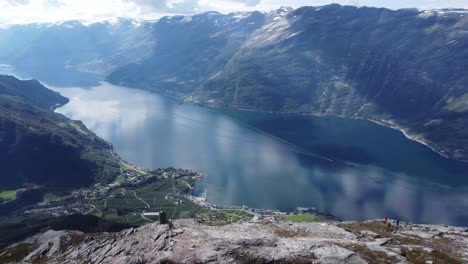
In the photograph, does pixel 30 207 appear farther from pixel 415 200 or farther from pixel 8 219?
pixel 415 200

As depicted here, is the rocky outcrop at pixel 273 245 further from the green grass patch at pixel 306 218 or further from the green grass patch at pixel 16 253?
the green grass patch at pixel 306 218

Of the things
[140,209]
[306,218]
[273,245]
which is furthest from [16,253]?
[306,218]

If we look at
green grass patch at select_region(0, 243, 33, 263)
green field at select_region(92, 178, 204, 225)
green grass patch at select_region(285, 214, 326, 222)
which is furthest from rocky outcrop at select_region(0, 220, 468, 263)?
green field at select_region(92, 178, 204, 225)

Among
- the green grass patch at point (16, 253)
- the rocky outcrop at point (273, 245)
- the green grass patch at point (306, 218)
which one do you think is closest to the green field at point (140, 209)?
the green grass patch at point (306, 218)

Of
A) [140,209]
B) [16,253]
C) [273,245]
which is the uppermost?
[273,245]

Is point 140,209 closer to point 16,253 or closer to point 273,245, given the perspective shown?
point 16,253

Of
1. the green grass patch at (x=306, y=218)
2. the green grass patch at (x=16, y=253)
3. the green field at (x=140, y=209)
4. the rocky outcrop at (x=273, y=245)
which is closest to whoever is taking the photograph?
the rocky outcrop at (x=273, y=245)

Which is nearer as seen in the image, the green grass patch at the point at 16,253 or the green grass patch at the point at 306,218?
the green grass patch at the point at 16,253

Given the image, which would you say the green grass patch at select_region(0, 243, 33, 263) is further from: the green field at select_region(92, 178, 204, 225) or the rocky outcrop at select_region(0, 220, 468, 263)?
the green field at select_region(92, 178, 204, 225)

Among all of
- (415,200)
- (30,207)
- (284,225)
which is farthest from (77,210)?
(415,200)

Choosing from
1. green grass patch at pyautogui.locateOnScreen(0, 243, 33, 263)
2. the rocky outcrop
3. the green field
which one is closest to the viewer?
the rocky outcrop
